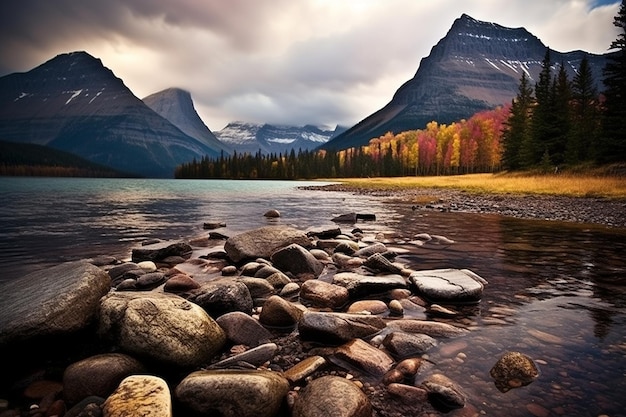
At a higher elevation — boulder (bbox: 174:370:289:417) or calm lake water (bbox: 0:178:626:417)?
boulder (bbox: 174:370:289:417)

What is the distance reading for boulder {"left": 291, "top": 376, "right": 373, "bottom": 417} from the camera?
3281 millimetres

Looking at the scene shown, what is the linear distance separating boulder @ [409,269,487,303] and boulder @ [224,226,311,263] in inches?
186

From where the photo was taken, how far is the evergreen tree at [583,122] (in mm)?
46312

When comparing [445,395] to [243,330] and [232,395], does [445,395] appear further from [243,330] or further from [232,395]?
[243,330]

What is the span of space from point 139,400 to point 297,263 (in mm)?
6181

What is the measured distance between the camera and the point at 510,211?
977 inches

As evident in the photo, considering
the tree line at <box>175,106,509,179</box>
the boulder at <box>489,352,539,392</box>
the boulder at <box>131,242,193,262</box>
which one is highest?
the tree line at <box>175,106,509,179</box>

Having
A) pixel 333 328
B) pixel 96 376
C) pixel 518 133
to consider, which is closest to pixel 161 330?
pixel 96 376

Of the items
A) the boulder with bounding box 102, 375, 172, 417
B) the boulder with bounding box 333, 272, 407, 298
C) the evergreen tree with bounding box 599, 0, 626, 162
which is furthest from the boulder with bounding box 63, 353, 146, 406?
the evergreen tree with bounding box 599, 0, 626, 162

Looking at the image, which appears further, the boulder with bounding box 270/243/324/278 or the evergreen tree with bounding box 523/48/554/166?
the evergreen tree with bounding box 523/48/554/166

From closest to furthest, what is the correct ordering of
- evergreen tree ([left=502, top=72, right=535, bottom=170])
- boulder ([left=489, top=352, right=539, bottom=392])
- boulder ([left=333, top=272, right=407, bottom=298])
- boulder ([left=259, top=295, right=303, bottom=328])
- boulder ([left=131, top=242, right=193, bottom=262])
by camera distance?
1. boulder ([left=489, top=352, right=539, bottom=392])
2. boulder ([left=259, top=295, right=303, bottom=328])
3. boulder ([left=333, top=272, right=407, bottom=298])
4. boulder ([left=131, top=242, right=193, bottom=262])
5. evergreen tree ([left=502, top=72, right=535, bottom=170])

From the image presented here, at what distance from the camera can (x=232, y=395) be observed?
345 cm

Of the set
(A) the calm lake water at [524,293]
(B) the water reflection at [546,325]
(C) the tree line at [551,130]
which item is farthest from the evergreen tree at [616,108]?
(B) the water reflection at [546,325]

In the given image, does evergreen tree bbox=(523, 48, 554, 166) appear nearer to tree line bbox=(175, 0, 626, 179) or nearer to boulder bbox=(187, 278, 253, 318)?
tree line bbox=(175, 0, 626, 179)
